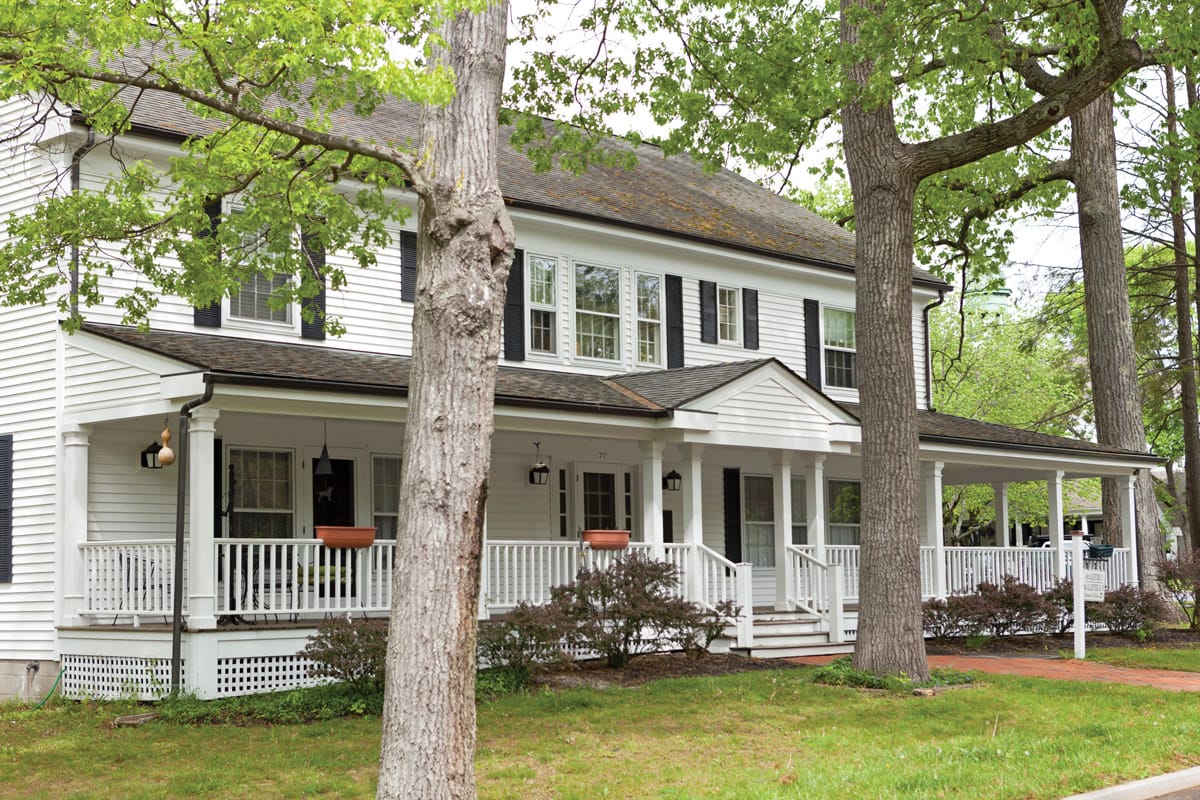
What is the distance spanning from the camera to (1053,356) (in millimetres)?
47906

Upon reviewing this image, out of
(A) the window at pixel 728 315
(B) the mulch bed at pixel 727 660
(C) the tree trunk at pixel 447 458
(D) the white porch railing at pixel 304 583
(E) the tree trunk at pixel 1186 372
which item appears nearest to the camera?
(C) the tree trunk at pixel 447 458

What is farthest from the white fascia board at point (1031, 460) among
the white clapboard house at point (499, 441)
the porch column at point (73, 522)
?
the porch column at point (73, 522)

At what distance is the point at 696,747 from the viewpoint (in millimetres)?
10367

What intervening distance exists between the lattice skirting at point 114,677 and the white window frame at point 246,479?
2218 mm

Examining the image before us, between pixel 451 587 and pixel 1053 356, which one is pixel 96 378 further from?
pixel 1053 356

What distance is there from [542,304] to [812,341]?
229 inches

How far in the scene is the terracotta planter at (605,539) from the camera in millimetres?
16375

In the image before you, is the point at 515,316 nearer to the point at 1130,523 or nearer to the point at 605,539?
the point at 605,539

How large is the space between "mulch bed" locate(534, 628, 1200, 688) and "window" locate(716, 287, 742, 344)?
5766 millimetres

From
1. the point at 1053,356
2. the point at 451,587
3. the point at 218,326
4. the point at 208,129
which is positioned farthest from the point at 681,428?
the point at 1053,356

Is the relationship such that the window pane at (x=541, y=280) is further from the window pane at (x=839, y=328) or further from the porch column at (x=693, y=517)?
the window pane at (x=839, y=328)

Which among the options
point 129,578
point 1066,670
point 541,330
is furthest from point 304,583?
point 1066,670

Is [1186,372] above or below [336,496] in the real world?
above

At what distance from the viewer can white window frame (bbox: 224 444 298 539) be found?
1594 centimetres
